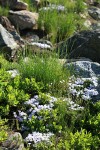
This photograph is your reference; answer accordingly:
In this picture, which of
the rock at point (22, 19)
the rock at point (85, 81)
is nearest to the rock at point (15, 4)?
the rock at point (22, 19)

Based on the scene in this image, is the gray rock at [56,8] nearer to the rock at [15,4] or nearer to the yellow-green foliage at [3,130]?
the rock at [15,4]

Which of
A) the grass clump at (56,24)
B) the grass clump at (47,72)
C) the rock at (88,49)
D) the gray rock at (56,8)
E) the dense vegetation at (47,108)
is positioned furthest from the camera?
the gray rock at (56,8)

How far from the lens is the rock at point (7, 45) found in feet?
26.3

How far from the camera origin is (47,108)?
17.9 feet

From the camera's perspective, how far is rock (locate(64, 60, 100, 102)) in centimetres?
579

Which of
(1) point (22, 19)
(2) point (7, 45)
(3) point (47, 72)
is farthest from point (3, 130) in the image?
(1) point (22, 19)

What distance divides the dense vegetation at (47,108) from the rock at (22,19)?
2.96 meters

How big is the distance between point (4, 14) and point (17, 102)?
4715 millimetres

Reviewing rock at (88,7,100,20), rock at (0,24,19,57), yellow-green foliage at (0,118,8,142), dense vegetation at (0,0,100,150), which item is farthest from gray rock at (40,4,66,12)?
yellow-green foliage at (0,118,8,142)

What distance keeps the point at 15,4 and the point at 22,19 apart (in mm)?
868

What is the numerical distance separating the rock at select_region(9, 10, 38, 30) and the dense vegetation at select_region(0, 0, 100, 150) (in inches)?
117

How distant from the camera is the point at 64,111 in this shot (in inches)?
216

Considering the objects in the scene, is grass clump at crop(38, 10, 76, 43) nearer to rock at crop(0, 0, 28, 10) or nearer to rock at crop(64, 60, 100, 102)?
rock at crop(0, 0, 28, 10)

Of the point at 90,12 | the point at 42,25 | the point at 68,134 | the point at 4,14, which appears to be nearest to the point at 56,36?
the point at 42,25
